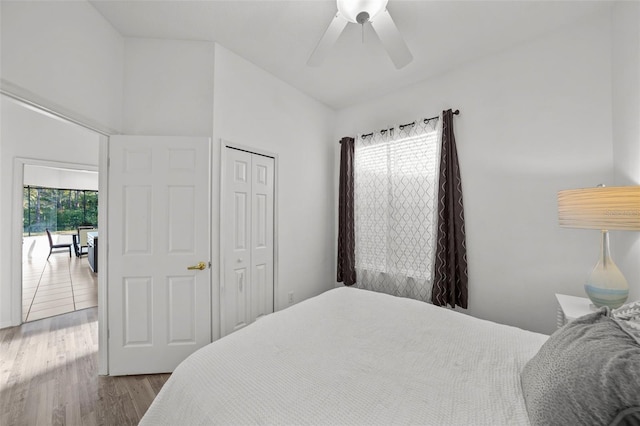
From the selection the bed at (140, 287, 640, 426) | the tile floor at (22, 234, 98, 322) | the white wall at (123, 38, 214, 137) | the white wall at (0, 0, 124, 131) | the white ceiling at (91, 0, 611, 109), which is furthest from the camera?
the tile floor at (22, 234, 98, 322)

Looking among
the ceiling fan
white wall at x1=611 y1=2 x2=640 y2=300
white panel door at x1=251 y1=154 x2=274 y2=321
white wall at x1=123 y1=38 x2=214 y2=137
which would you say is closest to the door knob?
white panel door at x1=251 y1=154 x2=274 y2=321

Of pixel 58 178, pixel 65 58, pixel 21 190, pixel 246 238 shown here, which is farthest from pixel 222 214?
pixel 58 178

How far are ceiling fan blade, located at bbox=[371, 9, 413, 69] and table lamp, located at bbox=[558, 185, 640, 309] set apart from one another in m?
1.27

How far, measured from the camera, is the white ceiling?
1810mm

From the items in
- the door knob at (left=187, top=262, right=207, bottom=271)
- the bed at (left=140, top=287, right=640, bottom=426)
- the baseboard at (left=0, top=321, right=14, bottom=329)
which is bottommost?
the baseboard at (left=0, top=321, right=14, bottom=329)

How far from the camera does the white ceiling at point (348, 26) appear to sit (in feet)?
5.94

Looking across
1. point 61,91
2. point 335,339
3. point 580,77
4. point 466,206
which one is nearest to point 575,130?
point 580,77

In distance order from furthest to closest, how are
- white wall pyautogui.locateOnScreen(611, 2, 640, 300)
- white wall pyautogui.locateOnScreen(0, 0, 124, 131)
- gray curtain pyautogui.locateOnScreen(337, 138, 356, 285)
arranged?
gray curtain pyautogui.locateOnScreen(337, 138, 356, 285) → white wall pyautogui.locateOnScreen(611, 2, 640, 300) → white wall pyautogui.locateOnScreen(0, 0, 124, 131)

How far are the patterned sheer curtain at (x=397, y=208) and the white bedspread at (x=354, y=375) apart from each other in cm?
126

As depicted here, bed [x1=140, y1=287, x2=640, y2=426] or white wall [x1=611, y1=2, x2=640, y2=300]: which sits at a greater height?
white wall [x1=611, y1=2, x2=640, y2=300]

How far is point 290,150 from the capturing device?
2.97m

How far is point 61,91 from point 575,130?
11.9 feet

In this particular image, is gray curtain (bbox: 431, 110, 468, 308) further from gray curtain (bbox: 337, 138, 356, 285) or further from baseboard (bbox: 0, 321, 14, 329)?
baseboard (bbox: 0, 321, 14, 329)

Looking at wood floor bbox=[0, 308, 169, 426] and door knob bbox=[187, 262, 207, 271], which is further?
door knob bbox=[187, 262, 207, 271]
